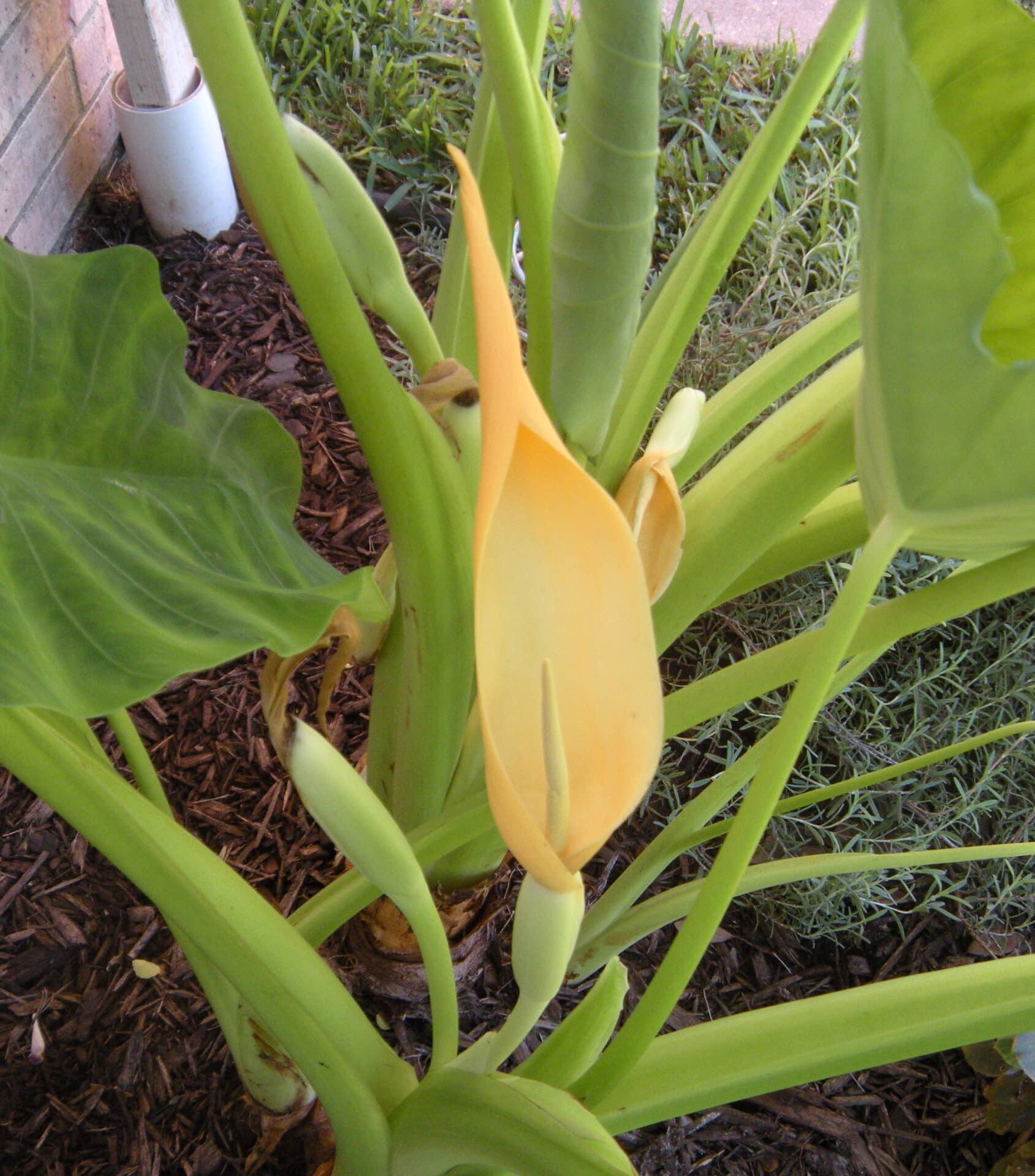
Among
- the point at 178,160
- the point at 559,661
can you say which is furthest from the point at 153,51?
the point at 559,661

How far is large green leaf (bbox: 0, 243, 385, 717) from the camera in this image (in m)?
0.45

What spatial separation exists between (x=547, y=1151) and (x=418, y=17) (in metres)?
1.67

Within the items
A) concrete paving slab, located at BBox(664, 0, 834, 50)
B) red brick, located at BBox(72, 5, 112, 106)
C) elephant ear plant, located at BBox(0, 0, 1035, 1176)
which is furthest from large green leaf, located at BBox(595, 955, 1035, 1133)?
concrete paving slab, located at BBox(664, 0, 834, 50)

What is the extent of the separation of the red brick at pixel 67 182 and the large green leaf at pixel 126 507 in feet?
2.53

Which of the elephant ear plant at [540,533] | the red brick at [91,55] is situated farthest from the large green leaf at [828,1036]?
the red brick at [91,55]

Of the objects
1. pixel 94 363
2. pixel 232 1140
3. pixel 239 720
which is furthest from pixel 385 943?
pixel 94 363

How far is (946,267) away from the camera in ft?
0.92

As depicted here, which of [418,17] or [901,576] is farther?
[418,17]

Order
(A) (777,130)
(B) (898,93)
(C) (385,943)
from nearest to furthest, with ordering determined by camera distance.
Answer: (B) (898,93) < (A) (777,130) < (C) (385,943)

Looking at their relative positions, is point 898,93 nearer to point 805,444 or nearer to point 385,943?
point 805,444

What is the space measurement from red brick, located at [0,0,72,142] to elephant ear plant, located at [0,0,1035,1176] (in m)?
0.78

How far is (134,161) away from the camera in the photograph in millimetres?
1355

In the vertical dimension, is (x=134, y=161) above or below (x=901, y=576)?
above

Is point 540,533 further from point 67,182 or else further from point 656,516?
point 67,182
